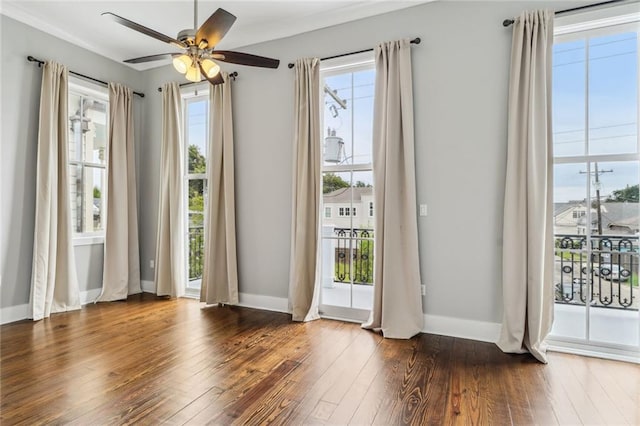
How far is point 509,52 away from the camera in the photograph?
3016mm

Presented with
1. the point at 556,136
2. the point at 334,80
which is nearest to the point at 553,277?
the point at 556,136

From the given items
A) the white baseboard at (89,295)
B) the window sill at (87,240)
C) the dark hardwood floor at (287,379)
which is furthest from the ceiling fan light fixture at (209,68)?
the white baseboard at (89,295)

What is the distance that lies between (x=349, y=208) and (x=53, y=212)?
321cm

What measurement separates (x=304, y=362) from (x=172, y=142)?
3.34m

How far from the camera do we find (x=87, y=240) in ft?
14.5

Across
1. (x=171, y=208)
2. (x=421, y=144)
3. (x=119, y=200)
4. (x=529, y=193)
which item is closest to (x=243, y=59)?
(x=421, y=144)

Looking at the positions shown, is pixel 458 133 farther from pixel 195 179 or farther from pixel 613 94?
pixel 195 179

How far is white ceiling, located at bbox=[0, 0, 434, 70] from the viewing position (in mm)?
3438

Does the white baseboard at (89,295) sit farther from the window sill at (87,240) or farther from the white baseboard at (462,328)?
the white baseboard at (462,328)

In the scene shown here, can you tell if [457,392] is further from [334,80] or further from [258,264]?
[334,80]

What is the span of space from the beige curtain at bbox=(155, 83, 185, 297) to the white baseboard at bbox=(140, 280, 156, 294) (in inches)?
13.5

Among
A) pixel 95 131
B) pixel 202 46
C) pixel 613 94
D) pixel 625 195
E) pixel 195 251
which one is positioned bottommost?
pixel 195 251

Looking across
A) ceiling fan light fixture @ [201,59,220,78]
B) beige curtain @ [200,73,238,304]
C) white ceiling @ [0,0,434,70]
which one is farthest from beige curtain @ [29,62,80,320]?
ceiling fan light fixture @ [201,59,220,78]

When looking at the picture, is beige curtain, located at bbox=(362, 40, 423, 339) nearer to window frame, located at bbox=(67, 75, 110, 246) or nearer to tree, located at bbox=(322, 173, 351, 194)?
tree, located at bbox=(322, 173, 351, 194)
